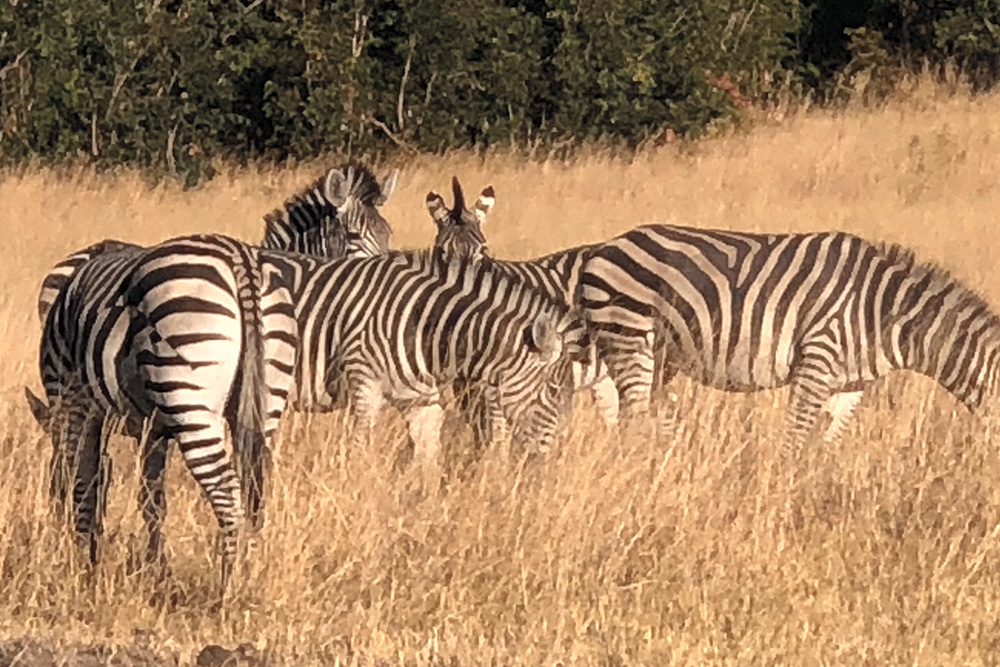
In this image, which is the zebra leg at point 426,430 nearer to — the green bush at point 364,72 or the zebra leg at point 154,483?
the zebra leg at point 154,483

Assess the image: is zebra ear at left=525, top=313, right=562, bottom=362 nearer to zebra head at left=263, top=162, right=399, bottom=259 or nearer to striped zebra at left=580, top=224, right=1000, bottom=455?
striped zebra at left=580, top=224, right=1000, bottom=455

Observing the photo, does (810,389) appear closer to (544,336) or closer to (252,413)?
(544,336)

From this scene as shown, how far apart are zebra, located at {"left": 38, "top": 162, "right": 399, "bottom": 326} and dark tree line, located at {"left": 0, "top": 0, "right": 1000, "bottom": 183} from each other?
980 centimetres

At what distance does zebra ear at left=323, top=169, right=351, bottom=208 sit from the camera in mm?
9148

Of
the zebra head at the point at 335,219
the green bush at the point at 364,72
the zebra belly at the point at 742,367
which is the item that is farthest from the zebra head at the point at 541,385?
the green bush at the point at 364,72

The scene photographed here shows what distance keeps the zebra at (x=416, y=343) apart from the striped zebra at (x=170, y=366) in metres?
1.14

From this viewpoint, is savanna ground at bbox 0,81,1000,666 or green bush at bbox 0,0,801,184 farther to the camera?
green bush at bbox 0,0,801,184

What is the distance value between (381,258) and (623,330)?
1311 mm

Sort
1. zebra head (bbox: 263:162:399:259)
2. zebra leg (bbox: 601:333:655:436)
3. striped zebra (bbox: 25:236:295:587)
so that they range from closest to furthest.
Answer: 1. striped zebra (bbox: 25:236:295:587)
2. zebra leg (bbox: 601:333:655:436)
3. zebra head (bbox: 263:162:399:259)

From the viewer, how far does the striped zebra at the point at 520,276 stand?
758 cm

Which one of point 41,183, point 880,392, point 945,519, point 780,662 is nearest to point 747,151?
point 41,183

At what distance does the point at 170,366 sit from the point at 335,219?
3.83 m

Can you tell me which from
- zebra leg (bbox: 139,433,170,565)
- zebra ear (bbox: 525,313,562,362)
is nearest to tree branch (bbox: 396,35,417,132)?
zebra ear (bbox: 525,313,562,362)

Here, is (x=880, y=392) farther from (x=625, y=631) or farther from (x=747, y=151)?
(x=747, y=151)
